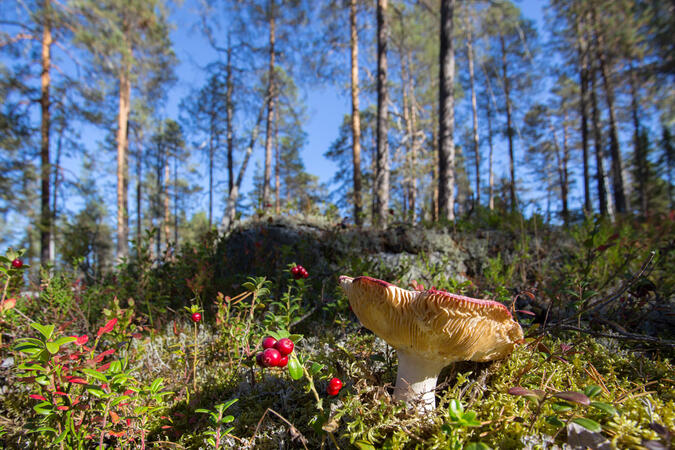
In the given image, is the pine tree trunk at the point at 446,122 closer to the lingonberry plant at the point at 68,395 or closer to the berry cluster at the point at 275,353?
the berry cluster at the point at 275,353

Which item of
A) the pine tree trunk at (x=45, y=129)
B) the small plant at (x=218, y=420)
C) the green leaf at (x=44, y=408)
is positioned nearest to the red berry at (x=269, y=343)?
the small plant at (x=218, y=420)

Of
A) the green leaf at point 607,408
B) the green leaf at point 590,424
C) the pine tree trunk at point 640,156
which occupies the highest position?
the pine tree trunk at point 640,156

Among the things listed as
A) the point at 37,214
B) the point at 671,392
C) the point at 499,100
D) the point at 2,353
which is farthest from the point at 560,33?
the point at 37,214

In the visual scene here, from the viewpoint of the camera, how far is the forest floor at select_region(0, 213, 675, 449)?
124cm

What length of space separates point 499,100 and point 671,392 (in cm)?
2230

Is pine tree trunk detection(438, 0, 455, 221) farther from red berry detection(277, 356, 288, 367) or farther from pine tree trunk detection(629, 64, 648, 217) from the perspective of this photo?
pine tree trunk detection(629, 64, 648, 217)

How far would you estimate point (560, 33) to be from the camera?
500 inches

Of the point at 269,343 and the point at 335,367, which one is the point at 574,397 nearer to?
the point at 335,367

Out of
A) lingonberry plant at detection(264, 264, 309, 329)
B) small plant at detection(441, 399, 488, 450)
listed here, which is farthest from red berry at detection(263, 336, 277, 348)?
small plant at detection(441, 399, 488, 450)

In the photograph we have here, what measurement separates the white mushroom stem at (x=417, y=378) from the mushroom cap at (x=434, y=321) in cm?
5

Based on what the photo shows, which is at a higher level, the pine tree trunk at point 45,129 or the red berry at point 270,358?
the pine tree trunk at point 45,129

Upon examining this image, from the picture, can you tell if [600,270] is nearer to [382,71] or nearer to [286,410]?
[286,410]

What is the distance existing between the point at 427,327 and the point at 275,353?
0.67 m

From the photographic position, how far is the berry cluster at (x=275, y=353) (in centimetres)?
118
